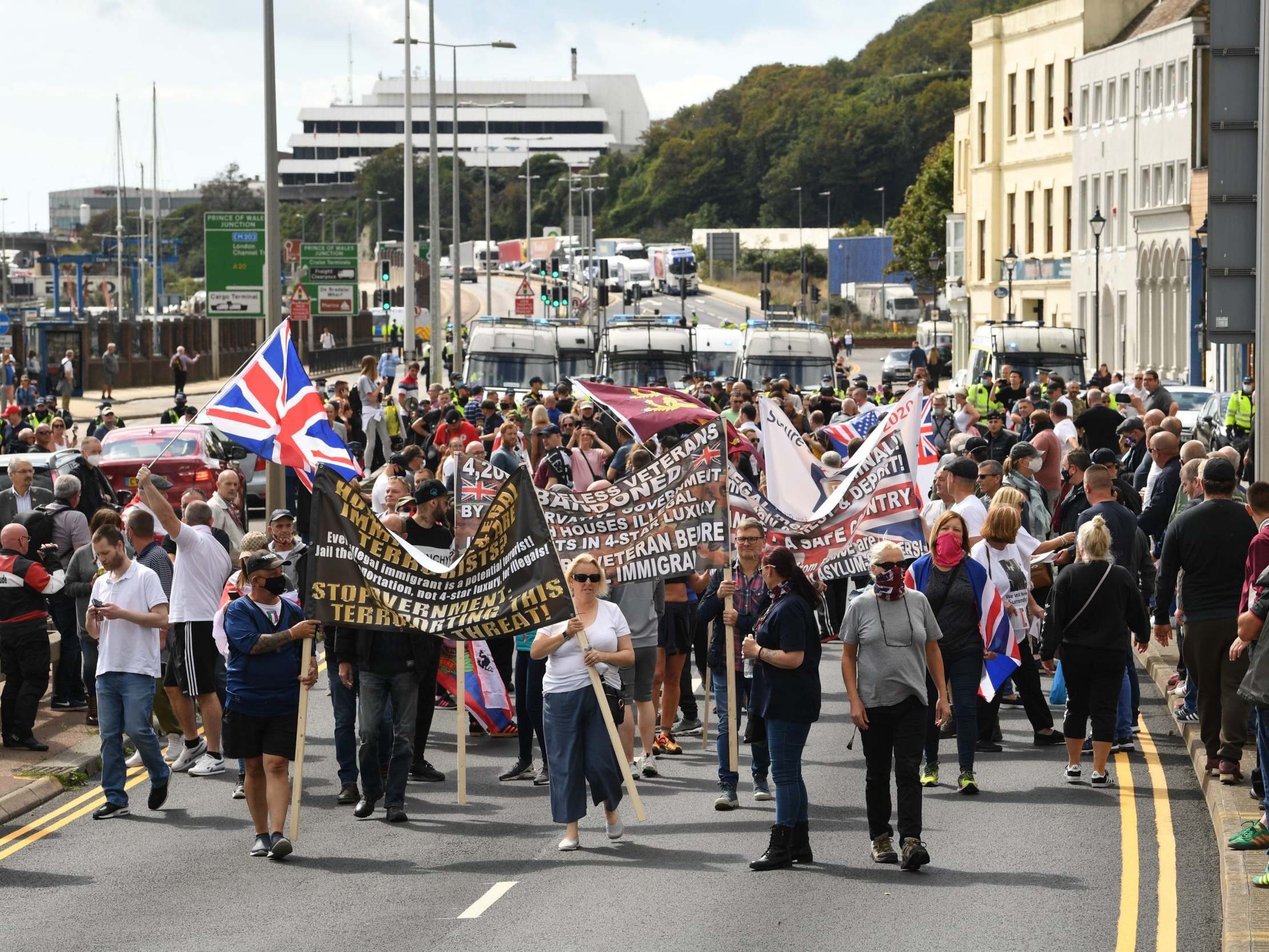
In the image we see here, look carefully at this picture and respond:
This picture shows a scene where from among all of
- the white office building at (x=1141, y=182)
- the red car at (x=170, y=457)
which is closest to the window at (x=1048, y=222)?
the white office building at (x=1141, y=182)

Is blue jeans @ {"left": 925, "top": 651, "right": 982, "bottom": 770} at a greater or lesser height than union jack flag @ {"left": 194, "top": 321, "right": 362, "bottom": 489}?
lesser

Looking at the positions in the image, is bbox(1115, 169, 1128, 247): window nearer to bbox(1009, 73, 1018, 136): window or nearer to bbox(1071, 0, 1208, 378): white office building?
bbox(1071, 0, 1208, 378): white office building

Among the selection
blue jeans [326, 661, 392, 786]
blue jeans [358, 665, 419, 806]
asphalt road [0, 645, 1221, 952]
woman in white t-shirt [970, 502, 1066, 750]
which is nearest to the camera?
asphalt road [0, 645, 1221, 952]

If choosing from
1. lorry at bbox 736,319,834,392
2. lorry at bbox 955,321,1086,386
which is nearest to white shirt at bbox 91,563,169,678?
lorry at bbox 736,319,834,392

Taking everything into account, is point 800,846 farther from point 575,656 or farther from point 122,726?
point 122,726

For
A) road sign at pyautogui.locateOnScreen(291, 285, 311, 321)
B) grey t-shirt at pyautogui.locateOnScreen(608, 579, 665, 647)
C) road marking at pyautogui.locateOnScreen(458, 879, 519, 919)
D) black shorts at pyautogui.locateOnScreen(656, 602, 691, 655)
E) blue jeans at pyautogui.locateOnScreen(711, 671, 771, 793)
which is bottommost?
road marking at pyautogui.locateOnScreen(458, 879, 519, 919)

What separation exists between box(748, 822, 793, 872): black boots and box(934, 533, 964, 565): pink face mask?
2.51m

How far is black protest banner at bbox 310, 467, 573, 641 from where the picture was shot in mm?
12516

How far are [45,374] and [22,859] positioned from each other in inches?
1854

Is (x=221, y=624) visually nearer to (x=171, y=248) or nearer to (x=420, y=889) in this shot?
(x=420, y=889)

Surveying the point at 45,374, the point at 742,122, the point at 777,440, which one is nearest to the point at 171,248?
the point at 742,122

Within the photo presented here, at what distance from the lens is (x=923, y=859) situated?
1095cm

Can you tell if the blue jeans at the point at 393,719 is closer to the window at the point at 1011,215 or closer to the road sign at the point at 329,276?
the road sign at the point at 329,276

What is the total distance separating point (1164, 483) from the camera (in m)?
17.4
